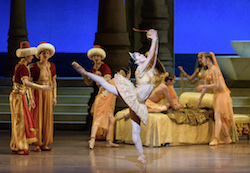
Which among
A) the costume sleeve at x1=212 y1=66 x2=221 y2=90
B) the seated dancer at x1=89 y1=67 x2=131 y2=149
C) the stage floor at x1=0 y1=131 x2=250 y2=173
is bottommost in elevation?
the stage floor at x1=0 y1=131 x2=250 y2=173

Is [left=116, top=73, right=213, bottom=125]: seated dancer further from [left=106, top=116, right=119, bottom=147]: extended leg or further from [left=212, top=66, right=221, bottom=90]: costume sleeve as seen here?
[left=212, top=66, right=221, bottom=90]: costume sleeve

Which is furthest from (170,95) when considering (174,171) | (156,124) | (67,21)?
(67,21)

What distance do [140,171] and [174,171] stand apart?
407mm

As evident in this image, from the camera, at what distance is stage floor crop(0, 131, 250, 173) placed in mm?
6849

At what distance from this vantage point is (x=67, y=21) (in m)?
24.0

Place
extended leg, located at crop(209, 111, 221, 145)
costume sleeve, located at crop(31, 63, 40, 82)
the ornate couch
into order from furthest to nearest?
extended leg, located at crop(209, 111, 221, 145) < the ornate couch < costume sleeve, located at crop(31, 63, 40, 82)

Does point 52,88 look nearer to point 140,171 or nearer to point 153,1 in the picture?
point 140,171

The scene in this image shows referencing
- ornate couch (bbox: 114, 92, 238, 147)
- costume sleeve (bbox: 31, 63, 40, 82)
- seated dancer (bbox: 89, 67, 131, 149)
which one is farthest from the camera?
seated dancer (bbox: 89, 67, 131, 149)

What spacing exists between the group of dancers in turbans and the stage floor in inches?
10.1

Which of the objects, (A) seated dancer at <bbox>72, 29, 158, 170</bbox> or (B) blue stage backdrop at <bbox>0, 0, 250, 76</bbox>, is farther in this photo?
(B) blue stage backdrop at <bbox>0, 0, 250, 76</bbox>

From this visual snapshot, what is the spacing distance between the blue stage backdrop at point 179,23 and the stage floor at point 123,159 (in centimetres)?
1433

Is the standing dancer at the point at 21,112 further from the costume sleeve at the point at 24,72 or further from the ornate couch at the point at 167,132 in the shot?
the ornate couch at the point at 167,132

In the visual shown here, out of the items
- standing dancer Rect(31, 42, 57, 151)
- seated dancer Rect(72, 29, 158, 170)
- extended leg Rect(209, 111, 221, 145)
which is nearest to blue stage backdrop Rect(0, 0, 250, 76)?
extended leg Rect(209, 111, 221, 145)

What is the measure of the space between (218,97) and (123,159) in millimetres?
2513
